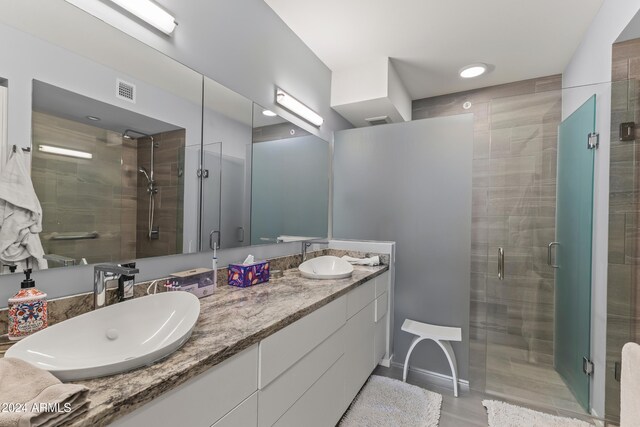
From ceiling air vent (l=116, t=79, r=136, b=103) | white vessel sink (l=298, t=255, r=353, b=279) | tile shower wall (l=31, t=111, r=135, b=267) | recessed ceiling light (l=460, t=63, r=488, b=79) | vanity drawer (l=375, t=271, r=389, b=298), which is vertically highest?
recessed ceiling light (l=460, t=63, r=488, b=79)

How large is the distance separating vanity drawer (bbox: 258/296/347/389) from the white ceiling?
6.34ft

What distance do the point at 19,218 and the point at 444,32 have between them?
2.66m

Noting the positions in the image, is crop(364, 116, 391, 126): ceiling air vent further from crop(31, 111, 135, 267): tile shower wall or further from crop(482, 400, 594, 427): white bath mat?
crop(482, 400, 594, 427): white bath mat

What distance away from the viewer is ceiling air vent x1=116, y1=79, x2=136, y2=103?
113cm

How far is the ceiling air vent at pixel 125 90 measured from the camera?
1.13 m

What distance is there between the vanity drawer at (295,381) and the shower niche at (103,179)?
0.76 m

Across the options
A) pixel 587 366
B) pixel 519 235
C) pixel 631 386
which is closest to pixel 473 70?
pixel 519 235

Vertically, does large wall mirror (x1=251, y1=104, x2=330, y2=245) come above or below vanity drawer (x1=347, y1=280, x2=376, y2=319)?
above

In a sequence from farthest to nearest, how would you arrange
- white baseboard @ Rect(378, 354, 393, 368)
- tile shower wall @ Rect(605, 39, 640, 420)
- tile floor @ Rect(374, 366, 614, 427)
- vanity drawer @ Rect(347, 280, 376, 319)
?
white baseboard @ Rect(378, 354, 393, 368) → tile floor @ Rect(374, 366, 614, 427) → vanity drawer @ Rect(347, 280, 376, 319) → tile shower wall @ Rect(605, 39, 640, 420)

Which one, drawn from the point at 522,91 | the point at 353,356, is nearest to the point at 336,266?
the point at 353,356

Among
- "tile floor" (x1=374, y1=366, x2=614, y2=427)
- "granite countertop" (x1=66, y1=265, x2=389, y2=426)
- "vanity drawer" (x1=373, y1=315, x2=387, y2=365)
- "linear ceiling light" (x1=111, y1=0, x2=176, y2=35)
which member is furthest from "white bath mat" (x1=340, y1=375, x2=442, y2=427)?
"linear ceiling light" (x1=111, y1=0, x2=176, y2=35)

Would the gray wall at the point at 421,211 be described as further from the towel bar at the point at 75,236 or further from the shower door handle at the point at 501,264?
the towel bar at the point at 75,236

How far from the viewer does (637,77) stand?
1.63m

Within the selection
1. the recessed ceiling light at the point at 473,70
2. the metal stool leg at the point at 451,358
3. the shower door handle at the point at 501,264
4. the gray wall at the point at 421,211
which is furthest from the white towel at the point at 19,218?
the recessed ceiling light at the point at 473,70
